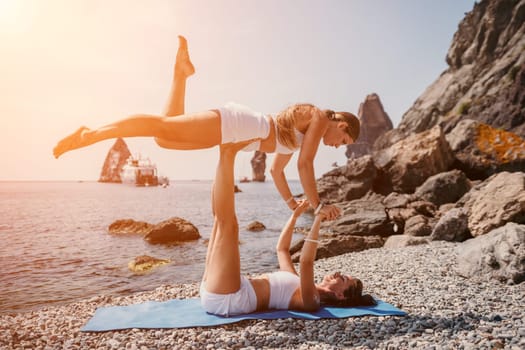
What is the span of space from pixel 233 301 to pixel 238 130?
2.24 meters

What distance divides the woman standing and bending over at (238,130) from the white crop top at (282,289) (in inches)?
45.4

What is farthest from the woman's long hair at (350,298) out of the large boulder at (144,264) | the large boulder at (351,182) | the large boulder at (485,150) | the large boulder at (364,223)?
the large boulder at (485,150)

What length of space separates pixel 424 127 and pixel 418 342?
5364 cm

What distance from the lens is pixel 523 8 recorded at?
45.0 meters

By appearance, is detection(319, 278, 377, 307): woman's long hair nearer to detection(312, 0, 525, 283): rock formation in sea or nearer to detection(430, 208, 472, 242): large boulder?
detection(312, 0, 525, 283): rock formation in sea

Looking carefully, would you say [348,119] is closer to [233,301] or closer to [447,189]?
[233,301]

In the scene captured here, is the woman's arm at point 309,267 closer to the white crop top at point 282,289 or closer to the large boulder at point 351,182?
the white crop top at point 282,289

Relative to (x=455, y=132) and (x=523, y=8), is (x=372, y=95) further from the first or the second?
(x=455, y=132)

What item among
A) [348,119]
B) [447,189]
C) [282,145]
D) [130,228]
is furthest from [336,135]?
[130,228]

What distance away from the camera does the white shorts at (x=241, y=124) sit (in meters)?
4.79

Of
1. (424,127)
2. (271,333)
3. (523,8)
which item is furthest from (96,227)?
(523,8)

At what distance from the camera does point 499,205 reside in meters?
10.6

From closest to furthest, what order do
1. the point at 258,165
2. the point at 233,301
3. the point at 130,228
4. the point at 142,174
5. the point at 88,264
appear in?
the point at 233,301 → the point at 88,264 → the point at 130,228 → the point at 142,174 → the point at 258,165

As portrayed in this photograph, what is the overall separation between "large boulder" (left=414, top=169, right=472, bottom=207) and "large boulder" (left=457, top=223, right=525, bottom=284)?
1282cm
